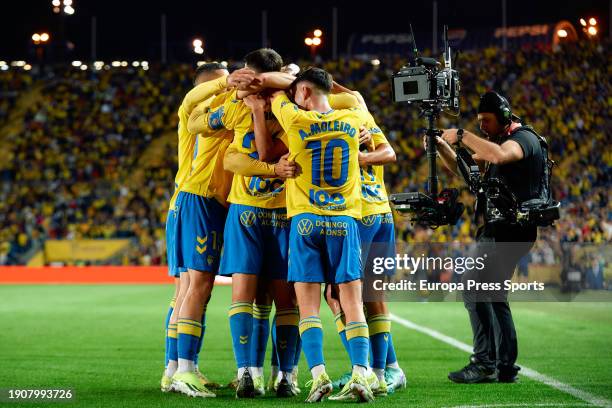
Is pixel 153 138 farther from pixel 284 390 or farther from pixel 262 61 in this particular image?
pixel 284 390

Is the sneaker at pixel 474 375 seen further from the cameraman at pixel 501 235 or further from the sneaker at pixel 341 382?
the sneaker at pixel 341 382

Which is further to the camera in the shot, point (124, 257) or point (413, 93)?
point (124, 257)

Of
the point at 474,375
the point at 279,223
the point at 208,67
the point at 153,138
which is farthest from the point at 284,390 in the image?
the point at 153,138

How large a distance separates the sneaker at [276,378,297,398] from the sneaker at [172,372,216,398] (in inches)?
17.6

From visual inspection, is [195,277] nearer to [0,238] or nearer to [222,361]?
[222,361]

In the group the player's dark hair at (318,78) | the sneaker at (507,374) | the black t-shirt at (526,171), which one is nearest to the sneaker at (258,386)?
the sneaker at (507,374)

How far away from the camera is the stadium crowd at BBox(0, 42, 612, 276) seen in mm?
27562

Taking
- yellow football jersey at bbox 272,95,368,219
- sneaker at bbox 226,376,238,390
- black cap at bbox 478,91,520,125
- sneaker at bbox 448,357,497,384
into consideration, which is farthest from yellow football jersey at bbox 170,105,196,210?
sneaker at bbox 448,357,497,384

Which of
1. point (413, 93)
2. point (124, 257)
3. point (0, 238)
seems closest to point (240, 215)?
point (413, 93)

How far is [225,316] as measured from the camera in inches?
593

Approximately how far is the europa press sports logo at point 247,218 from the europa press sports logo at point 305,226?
0.47m

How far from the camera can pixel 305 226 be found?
246 inches

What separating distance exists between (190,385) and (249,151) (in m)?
1.68

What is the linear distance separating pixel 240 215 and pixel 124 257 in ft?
70.4
